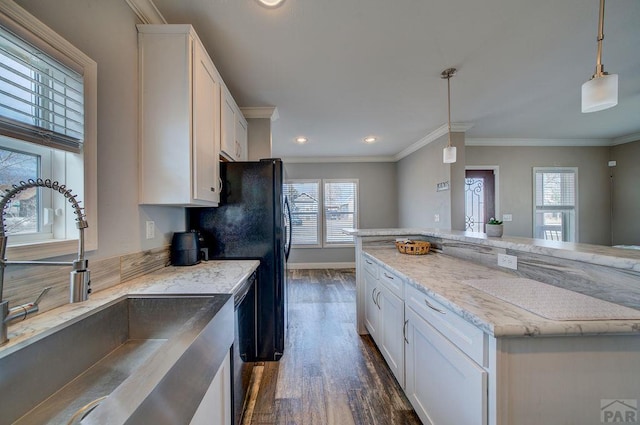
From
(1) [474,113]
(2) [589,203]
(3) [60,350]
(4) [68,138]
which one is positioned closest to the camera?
(3) [60,350]

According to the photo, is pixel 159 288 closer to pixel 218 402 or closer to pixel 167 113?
pixel 218 402

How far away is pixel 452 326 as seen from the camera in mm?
1086

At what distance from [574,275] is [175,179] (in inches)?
87.6

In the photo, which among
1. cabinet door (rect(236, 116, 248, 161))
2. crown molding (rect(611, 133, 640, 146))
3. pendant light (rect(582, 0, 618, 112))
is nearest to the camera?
pendant light (rect(582, 0, 618, 112))

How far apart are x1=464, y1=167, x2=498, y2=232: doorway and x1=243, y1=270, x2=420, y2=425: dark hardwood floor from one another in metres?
3.05

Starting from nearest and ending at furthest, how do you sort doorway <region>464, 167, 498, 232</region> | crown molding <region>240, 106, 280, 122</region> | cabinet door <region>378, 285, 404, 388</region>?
cabinet door <region>378, 285, 404, 388</region>
crown molding <region>240, 106, 280, 122</region>
doorway <region>464, 167, 498, 232</region>

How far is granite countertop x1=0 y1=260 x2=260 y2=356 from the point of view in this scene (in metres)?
0.80

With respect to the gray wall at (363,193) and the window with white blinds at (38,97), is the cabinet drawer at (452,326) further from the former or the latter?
the gray wall at (363,193)

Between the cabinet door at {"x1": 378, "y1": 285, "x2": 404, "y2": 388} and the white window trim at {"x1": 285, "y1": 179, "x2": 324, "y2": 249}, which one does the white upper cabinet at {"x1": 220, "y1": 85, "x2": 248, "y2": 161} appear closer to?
the cabinet door at {"x1": 378, "y1": 285, "x2": 404, "y2": 388}

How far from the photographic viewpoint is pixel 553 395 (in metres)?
0.88

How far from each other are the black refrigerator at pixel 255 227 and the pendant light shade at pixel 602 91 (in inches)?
79.3

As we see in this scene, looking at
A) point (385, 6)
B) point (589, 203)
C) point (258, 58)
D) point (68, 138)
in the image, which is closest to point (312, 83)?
point (258, 58)

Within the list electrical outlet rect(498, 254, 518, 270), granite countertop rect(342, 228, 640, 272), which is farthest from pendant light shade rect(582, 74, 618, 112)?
electrical outlet rect(498, 254, 518, 270)

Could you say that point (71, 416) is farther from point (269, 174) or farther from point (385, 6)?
point (385, 6)
